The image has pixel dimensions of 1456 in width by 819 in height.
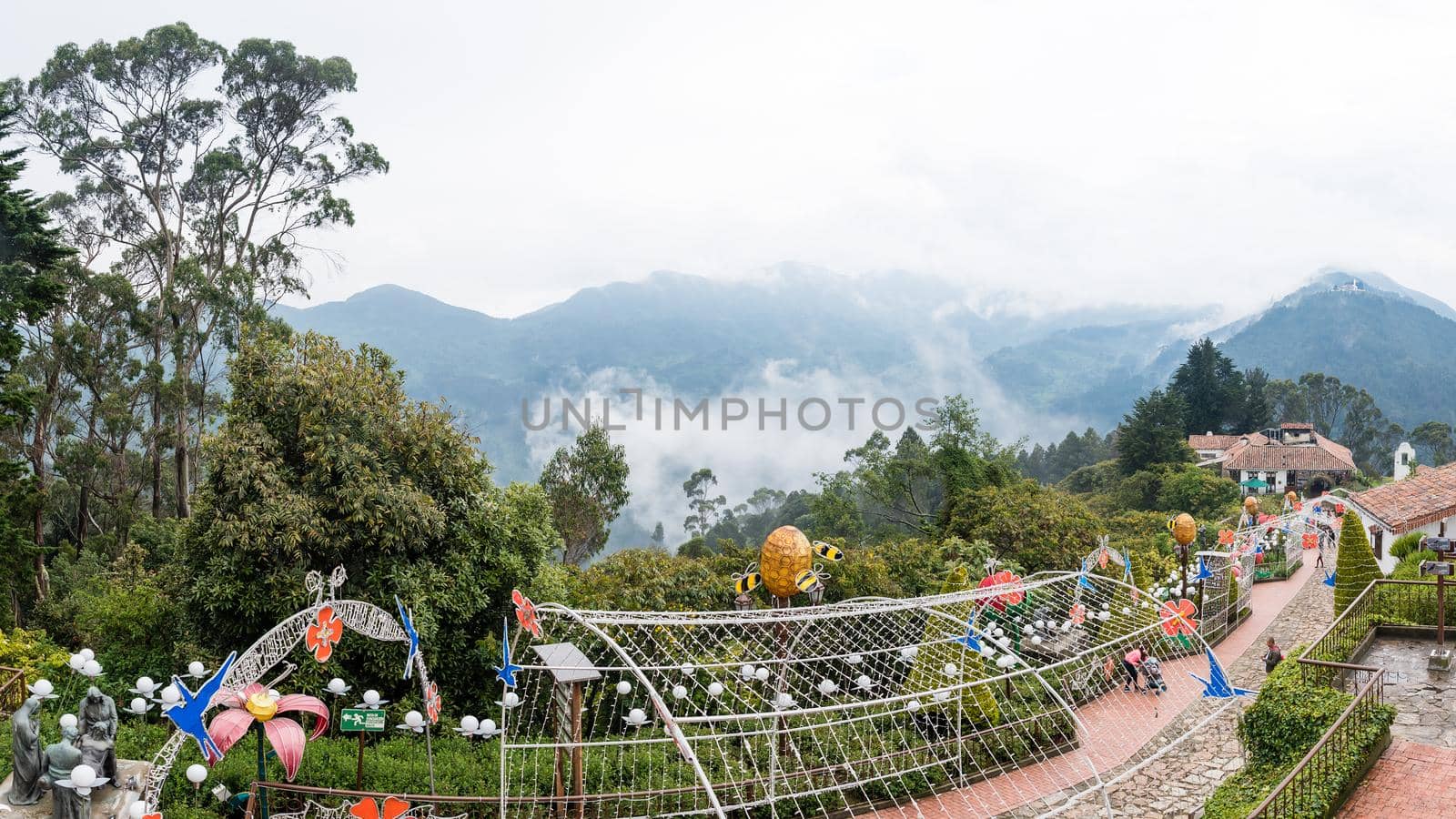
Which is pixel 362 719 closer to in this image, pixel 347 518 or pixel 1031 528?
pixel 347 518

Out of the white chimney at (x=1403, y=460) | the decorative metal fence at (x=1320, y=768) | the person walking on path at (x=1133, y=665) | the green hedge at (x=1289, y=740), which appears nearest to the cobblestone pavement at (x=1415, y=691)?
the green hedge at (x=1289, y=740)

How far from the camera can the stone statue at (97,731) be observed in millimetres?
8688

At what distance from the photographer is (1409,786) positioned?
9531 millimetres

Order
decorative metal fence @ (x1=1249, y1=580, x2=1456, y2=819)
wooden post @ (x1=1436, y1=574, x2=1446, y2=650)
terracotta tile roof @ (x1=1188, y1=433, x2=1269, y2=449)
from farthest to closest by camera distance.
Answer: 1. terracotta tile roof @ (x1=1188, y1=433, x2=1269, y2=449)
2. wooden post @ (x1=1436, y1=574, x2=1446, y2=650)
3. decorative metal fence @ (x1=1249, y1=580, x2=1456, y2=819)

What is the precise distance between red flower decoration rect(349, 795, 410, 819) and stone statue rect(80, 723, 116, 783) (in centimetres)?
264

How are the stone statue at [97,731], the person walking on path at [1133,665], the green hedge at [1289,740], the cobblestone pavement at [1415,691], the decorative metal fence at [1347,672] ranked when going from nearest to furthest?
the stone statue at [97,731] < the decorative metal fence at [1347,672] < the green hedge at [1289,740] < the cobblestone pavement at [1415,691] < the person walking on path at [1133,665]

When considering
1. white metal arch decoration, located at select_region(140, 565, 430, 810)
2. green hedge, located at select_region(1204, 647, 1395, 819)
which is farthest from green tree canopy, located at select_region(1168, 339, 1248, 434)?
white metal arch decoration, located at select_region(140, 565, 430, 810)

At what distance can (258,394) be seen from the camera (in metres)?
13.2

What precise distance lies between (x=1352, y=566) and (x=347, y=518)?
58.8 feet

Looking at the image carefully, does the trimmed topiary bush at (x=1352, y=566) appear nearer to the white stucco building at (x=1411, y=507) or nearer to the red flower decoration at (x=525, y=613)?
the white stucco building at (x=1411, y=507)

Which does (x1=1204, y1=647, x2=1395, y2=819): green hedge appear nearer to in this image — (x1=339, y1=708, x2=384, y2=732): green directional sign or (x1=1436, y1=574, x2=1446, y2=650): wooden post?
(x1=1436, y1=574, x2=1446, y2=650): wooden post

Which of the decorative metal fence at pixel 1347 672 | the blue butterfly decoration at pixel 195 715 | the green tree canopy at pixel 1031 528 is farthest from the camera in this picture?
the green tree canopy at pixel 1031 528

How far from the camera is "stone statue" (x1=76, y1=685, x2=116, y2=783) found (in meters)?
8.69

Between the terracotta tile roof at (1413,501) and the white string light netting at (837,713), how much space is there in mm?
9052
